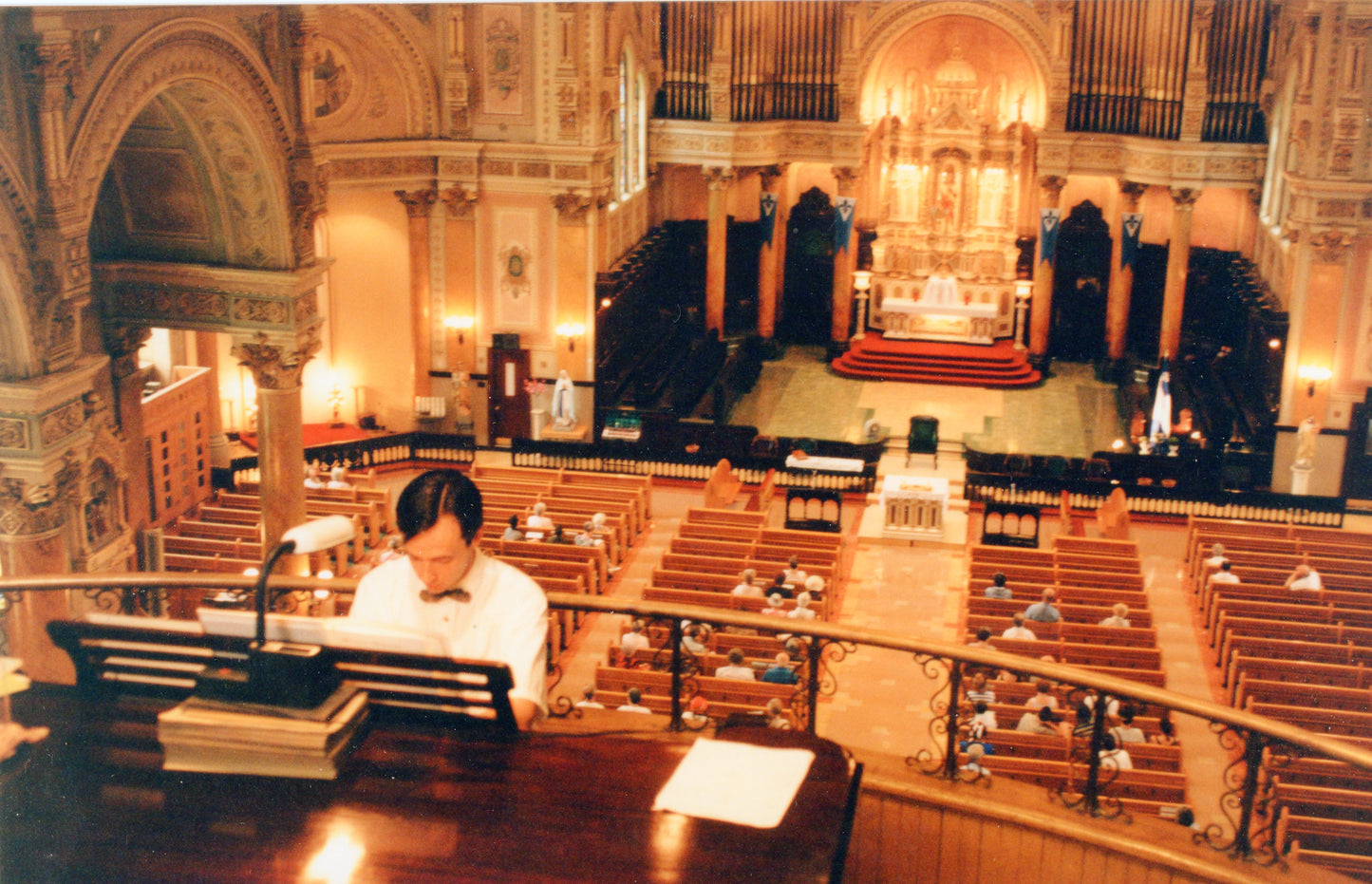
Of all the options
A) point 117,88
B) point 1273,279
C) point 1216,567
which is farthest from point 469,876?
point 1273,279

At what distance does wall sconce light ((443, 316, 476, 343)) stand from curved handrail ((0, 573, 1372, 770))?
17.9 m

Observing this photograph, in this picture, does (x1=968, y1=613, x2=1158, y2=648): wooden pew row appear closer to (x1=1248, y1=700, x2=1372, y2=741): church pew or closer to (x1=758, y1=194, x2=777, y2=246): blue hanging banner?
(x1=1248, y1=700, x2=1372, y2=741): church pew

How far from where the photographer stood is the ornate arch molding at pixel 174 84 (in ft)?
40.0

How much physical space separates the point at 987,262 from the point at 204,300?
18.3 m

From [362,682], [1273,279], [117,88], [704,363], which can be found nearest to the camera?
[362,682]

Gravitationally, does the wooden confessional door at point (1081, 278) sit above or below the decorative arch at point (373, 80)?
below

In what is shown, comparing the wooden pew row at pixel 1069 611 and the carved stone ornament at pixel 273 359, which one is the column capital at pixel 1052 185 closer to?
the wooden pew row at pixel 1069 611

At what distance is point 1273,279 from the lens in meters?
25.0

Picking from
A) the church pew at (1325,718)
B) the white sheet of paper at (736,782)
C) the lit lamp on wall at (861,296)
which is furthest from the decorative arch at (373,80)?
the white sheet of paper at (736,782)

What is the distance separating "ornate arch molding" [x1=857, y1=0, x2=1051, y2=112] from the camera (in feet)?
90.2

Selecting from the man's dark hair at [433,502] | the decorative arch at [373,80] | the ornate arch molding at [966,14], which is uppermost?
the ornate arch molding at [966,14]

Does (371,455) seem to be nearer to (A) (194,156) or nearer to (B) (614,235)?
(B) (614,235)

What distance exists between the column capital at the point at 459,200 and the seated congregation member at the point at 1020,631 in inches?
510

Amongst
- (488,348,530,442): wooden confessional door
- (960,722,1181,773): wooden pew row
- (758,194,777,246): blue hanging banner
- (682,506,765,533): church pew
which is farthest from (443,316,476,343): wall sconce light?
(960,722,1181,773): wooden pew row
